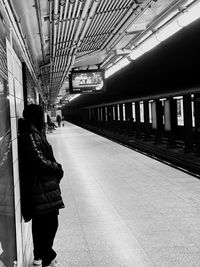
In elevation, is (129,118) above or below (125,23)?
below

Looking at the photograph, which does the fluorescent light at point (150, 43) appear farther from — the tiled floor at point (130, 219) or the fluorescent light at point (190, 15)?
the tiled floor at point (130, 219)

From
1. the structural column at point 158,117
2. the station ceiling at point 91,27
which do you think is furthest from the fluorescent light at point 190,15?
the structural column at point 158,117

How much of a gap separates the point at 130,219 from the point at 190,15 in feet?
9.61

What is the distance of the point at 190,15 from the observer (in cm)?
548

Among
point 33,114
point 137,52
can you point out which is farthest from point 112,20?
point 33,114

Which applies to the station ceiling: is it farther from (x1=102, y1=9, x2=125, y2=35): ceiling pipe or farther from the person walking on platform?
the person walking on platform

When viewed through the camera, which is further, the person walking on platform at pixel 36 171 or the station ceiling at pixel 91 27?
the station ceiling at pixel 91 27

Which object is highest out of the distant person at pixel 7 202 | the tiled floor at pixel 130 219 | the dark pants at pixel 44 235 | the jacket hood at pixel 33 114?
the jacket hood at pixel 33 114

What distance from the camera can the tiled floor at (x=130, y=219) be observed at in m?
3.31

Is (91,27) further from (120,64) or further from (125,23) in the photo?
(120,64)

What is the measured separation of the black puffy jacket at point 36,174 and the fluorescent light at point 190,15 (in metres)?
3.40

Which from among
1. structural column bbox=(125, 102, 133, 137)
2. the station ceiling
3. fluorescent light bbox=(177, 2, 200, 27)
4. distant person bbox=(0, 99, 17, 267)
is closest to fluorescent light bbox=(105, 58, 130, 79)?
the station ceiling

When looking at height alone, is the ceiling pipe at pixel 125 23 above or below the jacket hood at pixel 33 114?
above

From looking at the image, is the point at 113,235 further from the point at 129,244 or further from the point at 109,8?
the point at 109,8
